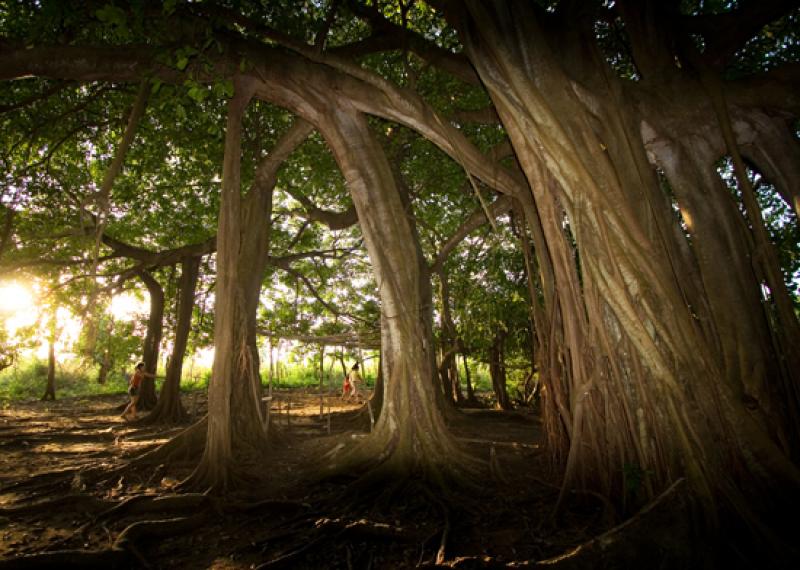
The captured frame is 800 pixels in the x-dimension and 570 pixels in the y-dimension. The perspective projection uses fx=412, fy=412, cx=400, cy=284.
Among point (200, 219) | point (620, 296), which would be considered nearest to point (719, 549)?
point (620, 296)

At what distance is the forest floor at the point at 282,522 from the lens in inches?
87.0

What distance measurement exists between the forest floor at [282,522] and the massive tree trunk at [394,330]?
30 centimetres

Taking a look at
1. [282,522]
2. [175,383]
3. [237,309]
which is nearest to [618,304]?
[282,522]

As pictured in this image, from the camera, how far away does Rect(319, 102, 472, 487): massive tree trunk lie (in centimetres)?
337

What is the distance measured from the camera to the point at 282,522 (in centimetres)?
271

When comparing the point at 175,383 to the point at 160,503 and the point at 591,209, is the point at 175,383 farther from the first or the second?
the point at 591,209

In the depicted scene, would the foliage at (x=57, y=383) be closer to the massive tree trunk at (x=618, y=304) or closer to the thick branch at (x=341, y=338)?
the thick branch at (x=341, y=338)

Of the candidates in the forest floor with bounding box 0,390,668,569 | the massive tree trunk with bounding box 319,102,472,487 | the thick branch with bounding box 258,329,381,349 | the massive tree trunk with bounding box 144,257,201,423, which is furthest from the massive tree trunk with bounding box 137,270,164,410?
the massive tree trunk with bounding box 319,102,472,487

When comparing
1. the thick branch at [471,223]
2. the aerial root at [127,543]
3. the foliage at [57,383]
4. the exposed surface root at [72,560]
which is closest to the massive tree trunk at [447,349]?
the thick branch at [471,223]

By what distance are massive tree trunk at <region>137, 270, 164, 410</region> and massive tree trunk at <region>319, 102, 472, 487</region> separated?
801 cm

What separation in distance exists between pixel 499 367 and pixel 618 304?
7.48m

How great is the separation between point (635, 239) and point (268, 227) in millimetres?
4522

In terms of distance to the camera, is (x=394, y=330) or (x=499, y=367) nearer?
(x=394, y=330)

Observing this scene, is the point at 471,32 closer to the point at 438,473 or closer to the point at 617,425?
the point at 617,425
